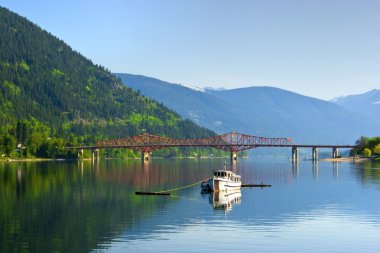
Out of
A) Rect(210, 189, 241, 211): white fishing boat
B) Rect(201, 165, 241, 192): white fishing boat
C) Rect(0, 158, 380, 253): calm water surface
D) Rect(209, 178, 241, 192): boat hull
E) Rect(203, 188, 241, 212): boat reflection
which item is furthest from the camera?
Rect(201, 165, 241, 192): white fishing boat

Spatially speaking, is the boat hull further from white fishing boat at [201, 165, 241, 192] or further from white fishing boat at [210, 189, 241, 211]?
white fishing boat at [210, 189, 241, 211]

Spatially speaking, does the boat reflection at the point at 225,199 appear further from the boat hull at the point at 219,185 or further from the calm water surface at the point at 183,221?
the boat hull at the point at 219,185

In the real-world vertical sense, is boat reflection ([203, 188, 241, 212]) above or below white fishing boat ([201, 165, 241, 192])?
below

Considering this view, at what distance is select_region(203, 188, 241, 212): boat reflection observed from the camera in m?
91.5

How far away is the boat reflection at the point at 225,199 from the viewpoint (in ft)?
300

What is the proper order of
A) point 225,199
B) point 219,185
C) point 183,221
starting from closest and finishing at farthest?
point 183,221 < point 225,199 < point 219,185

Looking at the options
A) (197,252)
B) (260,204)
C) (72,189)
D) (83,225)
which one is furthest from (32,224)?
(72,189)

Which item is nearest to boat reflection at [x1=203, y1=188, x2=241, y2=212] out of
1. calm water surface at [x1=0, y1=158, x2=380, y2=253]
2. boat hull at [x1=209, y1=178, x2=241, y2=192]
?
calm water surface at [x1=0, y1=158, x2=380, y2=253]

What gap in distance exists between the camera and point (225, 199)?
104 m

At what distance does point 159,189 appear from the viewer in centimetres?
12012

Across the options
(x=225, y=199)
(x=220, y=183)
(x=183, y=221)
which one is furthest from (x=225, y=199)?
(x=183, y=221)

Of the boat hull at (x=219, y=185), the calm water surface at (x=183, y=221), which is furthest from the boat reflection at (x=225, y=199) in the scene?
the boat hull at (x=219, y=185)

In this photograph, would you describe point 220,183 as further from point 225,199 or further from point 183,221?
point 183,221

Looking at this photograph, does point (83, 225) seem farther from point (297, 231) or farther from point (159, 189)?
point (159, 189)
